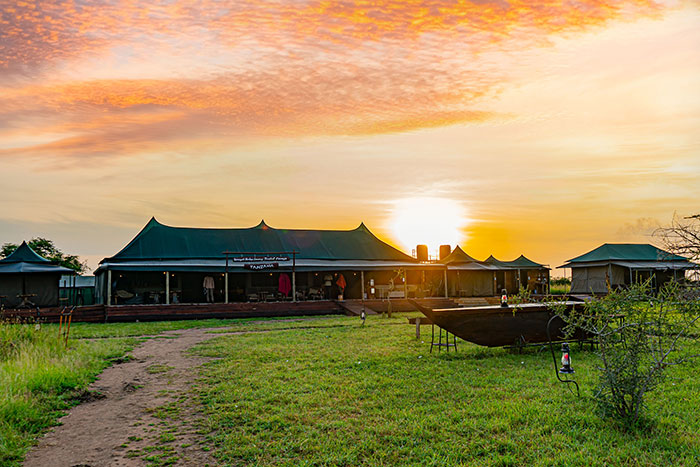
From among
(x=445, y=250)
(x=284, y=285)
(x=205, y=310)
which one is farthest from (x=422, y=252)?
(x=205, y=310)

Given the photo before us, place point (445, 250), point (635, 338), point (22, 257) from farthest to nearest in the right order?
point (445, 250)
point (22, 257)
point (635, 338)

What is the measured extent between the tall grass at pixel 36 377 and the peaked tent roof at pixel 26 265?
1302 centimetres

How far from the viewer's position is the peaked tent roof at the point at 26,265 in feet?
81.0

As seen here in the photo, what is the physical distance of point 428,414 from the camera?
22.1 ft

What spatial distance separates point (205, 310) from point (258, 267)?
12.1 feet

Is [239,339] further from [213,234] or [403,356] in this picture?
[213,234]

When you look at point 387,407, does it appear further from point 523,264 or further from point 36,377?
point 523,264

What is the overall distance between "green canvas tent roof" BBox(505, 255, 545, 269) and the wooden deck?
12.1 metres

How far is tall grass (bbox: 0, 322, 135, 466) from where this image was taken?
20.8ft

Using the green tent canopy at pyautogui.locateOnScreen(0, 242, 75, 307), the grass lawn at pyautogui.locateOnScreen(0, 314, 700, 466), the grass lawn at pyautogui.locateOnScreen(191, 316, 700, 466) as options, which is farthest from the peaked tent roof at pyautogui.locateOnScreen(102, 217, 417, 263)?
the grass lawn at pyautogui.locateOnScreen(191, 316, 700, 466)

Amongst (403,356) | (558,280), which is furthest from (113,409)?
(558,280)

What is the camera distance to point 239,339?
15188 millimetres

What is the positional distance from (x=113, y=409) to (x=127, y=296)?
795 inches

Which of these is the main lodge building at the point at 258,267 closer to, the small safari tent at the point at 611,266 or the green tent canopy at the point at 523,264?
the green tent canopy at the point at 523,264
